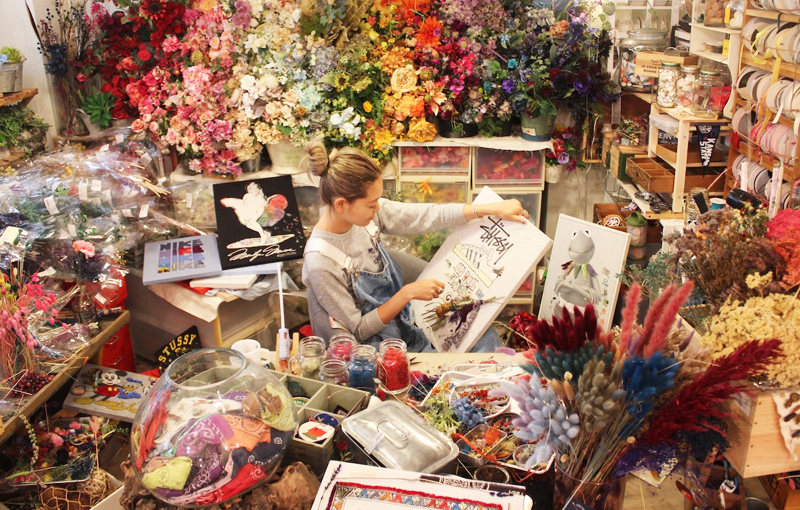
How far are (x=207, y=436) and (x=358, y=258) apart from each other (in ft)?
4.73

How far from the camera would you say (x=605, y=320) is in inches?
104

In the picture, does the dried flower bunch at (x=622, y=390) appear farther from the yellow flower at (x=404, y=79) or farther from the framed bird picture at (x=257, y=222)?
the yellow flower at (x=404, y=79)

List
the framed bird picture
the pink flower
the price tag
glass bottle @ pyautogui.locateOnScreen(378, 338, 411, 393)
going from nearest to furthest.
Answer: glass bottle @ pyautogui.locateOnScreen(378, 338, 411, 393) < the pink flower < the price tag < the framed bird picture

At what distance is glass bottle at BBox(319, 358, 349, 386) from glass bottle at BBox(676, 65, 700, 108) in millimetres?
2070

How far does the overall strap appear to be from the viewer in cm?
276

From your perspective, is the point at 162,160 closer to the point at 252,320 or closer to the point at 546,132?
the point at 252,320

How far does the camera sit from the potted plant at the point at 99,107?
12.9ft

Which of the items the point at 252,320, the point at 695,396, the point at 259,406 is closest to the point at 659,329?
the point at 695,396

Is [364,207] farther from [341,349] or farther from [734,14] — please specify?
[734,14]

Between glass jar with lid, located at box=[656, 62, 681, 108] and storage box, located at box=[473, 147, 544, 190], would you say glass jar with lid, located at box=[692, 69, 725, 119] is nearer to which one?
glass jar with lid, located at box=[656, 62, 681, 108]

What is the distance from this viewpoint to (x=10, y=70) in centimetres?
339

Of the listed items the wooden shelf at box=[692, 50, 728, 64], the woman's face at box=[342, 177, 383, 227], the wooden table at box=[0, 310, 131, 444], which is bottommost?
the wooden table at box=[0, 310, 131, 444]

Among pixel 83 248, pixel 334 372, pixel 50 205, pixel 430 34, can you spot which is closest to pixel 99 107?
pixel 50 205

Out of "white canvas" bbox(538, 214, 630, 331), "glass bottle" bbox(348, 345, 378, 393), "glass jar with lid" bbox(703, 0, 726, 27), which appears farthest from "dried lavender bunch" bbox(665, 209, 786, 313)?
"glass jar with lid" bbox(703, 0, 726, 27)
